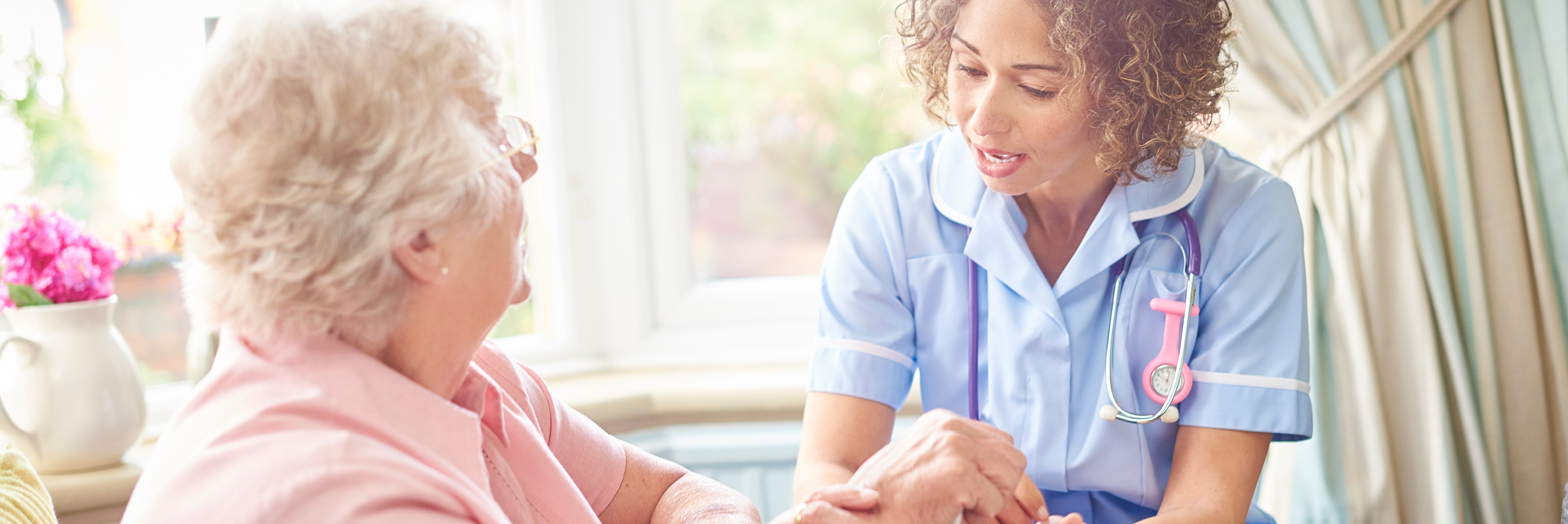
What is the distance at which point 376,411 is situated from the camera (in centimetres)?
79

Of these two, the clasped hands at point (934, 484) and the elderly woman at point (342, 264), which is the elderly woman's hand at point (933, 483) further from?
the elderly woman at point (342, 264)

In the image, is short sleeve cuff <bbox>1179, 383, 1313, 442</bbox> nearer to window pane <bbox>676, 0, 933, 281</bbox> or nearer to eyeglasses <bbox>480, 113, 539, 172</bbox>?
eyeglasses <bbox>480, 113, 539, 172</bbox>

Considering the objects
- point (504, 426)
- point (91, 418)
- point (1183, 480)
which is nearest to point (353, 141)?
point (504, 426)

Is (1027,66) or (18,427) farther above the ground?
(1027,66)

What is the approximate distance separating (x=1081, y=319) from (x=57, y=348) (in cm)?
151

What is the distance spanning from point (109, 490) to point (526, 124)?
3.68ft

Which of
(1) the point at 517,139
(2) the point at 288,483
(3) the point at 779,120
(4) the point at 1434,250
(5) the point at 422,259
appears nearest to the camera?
(2) the point at 288,483

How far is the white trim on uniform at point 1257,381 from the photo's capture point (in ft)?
4.02

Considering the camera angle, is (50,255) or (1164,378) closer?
(1164,378)

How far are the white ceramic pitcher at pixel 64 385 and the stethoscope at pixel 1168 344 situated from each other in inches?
58.4

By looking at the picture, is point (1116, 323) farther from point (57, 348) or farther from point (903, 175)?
point (57, 348)

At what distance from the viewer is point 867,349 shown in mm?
1352

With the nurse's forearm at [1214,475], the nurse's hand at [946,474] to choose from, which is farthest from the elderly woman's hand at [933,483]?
the nurse's forearm at [1214,475]

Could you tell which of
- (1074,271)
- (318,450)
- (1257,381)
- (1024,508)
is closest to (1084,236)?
(1074,271)
